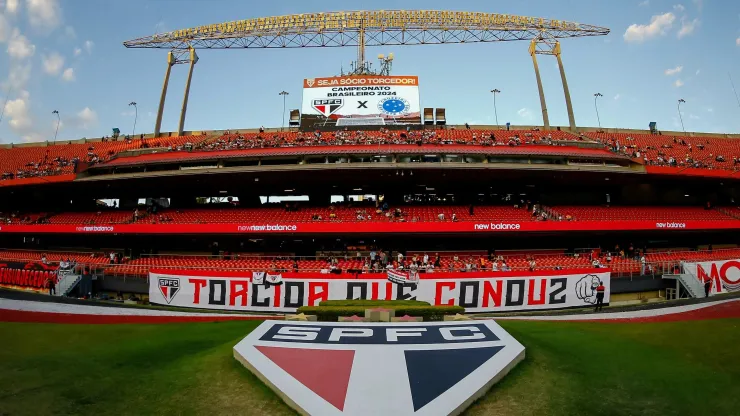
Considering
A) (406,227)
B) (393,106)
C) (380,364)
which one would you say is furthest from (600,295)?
(393,106)

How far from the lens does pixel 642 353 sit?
8.21 m

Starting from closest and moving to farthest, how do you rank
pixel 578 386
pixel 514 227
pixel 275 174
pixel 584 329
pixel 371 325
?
pixel 578 386 < pixel 371 325 < pixel 584 329 < pixel 514 227 < pixel 275 174

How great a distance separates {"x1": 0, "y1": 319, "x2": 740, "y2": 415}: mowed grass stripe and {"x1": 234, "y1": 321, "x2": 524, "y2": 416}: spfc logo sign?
33 centimetres

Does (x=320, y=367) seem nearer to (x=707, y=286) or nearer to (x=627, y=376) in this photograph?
(x=627, y=376)

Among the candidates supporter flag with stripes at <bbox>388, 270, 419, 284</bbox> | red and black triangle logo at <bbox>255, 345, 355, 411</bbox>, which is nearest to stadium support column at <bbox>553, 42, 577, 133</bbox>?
supporter flag with stripes at <bbox>388, 270, 419, 284</bbox>

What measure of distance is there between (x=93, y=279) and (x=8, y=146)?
42.3 meters

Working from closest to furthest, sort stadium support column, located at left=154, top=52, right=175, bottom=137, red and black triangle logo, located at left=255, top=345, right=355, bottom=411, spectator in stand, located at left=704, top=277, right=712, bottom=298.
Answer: red and black triangle logo, located at left=255, top=345, right=355, bottom=411 < spectator in stand, located at left=704, top=277, right=712, bottom=298 < stadium support column, located at left=154, top=52, right=175, bottom=137

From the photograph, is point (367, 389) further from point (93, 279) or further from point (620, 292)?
point (93, 279)

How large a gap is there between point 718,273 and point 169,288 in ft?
112

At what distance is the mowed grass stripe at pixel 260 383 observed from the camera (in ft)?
19.8

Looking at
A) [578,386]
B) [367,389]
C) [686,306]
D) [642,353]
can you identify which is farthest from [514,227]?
[367,389]

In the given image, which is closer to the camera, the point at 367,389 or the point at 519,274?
the point at 367,389

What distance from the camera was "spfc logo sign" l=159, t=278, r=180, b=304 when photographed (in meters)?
22.3

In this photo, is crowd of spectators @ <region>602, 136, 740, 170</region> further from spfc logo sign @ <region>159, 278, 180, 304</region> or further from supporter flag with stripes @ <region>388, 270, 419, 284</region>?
spfc logo sign @ <region>159, 278, 180, 304</region>
